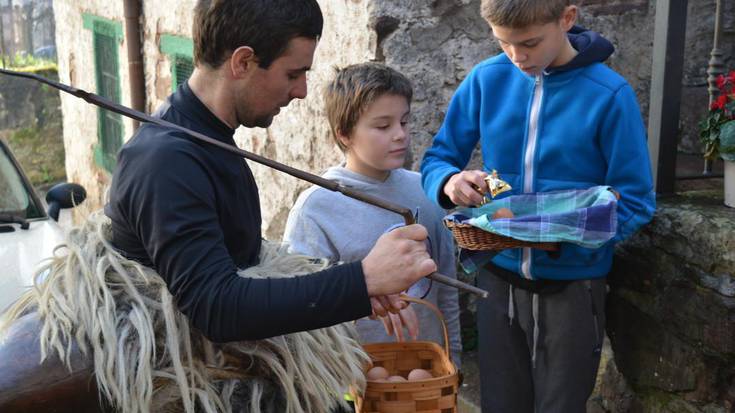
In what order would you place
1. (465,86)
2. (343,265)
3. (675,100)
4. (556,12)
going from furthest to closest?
(675,100) → (465,86) → (556,12) → (343,265)

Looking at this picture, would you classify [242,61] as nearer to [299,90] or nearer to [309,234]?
[299,90]

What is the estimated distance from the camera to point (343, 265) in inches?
72.4

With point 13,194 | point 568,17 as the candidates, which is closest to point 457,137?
point 568,17

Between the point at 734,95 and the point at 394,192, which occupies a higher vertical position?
the point at 734,95

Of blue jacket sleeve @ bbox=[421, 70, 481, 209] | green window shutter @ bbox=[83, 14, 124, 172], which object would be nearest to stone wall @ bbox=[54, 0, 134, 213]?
green window shutter @ bbox=[83, 14, 124, 172]

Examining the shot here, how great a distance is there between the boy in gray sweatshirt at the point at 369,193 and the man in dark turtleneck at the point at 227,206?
0.83 meters

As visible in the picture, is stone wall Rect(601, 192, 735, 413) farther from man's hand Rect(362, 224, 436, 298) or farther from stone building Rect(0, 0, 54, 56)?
stone building Rect(0, 0, 54, 56)

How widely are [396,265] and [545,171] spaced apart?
39.4 inches

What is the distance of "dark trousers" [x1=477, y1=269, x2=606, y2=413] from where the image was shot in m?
2.67

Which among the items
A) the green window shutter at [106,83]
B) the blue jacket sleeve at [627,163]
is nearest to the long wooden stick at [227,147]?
the blue jacket sleeve at [627,163]

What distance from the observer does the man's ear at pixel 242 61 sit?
1.93 meters

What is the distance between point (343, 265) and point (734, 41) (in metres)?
3.14

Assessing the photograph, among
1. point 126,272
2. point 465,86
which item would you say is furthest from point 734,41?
point 126,272

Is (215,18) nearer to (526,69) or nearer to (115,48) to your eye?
(526,69)
